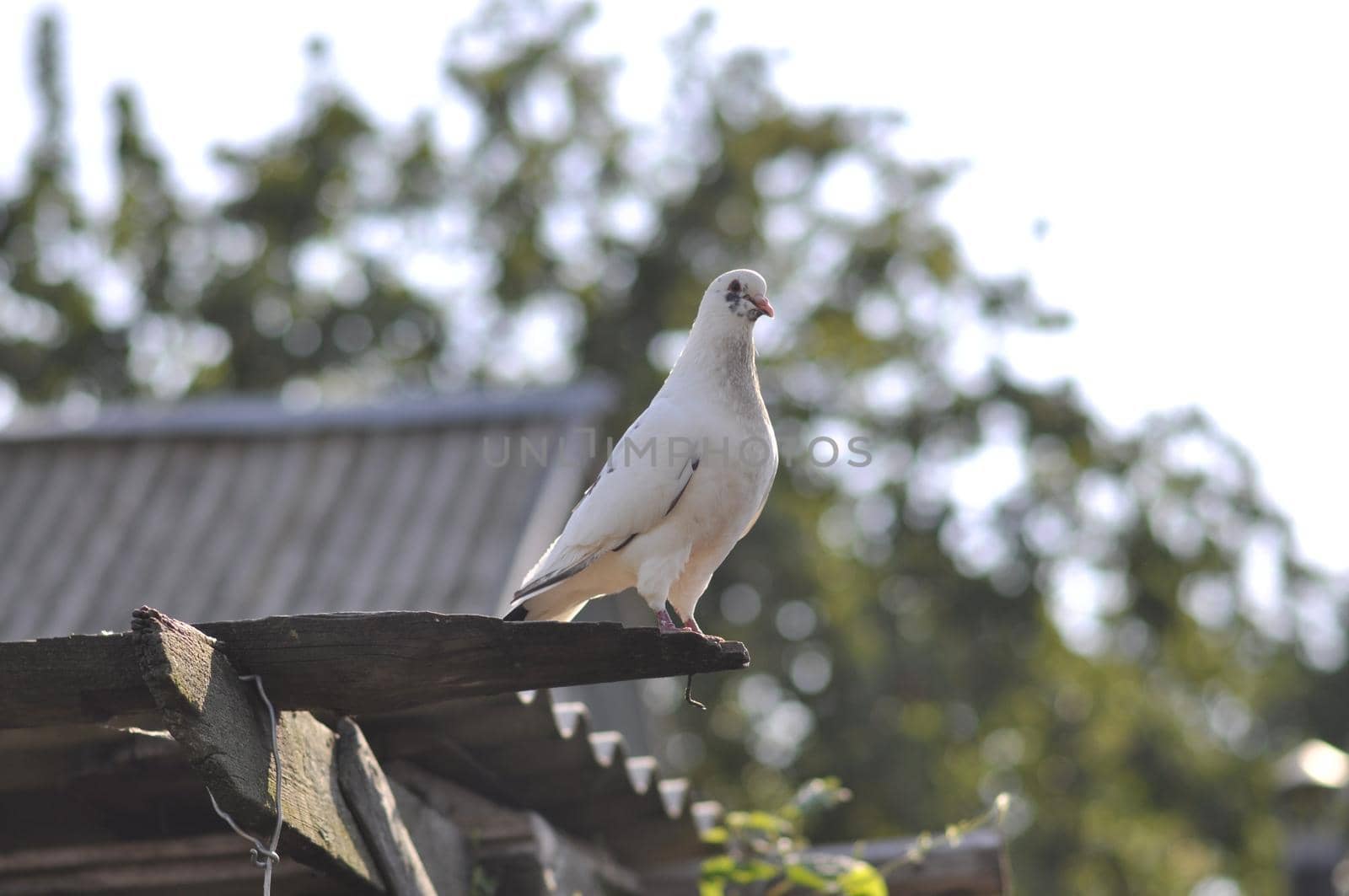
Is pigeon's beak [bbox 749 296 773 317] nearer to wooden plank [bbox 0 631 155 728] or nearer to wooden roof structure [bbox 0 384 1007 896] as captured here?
wooden roof structure [bbox 0 384 1007 896]

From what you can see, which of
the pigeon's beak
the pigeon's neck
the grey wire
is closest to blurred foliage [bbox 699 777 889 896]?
the pigeon's neck

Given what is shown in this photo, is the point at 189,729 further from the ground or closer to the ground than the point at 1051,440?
closer to the ground

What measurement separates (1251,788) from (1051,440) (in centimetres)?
495

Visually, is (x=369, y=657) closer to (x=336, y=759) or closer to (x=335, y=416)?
(x=336, y=759)

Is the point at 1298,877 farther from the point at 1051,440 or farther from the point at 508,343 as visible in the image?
the point at 508,343

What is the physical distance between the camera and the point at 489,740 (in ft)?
12.6

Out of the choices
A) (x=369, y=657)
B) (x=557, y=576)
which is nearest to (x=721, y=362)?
(x=557, y=576)

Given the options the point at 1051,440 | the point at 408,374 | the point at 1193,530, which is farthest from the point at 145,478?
the point at 1193,530

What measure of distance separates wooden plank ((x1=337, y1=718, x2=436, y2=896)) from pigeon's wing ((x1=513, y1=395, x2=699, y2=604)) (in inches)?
22.3

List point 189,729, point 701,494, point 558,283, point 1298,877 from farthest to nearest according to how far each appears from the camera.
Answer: point 558,283, point 1298,877, point 701,494, point 189,729

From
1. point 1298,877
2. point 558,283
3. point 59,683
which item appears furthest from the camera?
point 558,283

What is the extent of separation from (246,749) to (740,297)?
181 centimetres

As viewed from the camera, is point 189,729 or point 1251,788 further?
point 1251,788

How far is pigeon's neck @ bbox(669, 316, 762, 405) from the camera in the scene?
12.6ft
